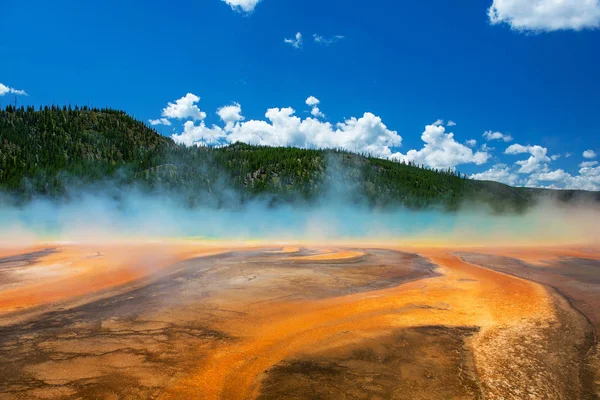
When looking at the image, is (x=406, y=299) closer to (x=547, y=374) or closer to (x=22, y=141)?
(x=547, y=374)

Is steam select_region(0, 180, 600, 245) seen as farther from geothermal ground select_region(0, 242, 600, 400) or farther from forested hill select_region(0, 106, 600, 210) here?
geothermal ground select_region(0, 242, 600, 400)

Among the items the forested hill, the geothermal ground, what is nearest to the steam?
the forested hill

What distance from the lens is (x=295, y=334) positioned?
6344 millimetres

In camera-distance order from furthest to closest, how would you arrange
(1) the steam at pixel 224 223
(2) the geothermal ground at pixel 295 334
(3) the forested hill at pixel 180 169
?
(3) the forested hill at pixel 180 169
(1) the steam at pixel 224 223
(2) the geothermal ground at pixel 295 334

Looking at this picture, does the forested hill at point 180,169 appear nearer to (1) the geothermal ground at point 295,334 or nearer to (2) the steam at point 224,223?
(2) the steam at point 224,223

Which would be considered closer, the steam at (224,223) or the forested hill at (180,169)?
the steam at (224,223)

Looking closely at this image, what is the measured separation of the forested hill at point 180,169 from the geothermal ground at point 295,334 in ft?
175

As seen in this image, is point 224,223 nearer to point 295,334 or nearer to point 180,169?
point 180,169

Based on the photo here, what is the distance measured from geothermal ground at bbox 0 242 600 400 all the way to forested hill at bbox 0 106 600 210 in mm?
53206

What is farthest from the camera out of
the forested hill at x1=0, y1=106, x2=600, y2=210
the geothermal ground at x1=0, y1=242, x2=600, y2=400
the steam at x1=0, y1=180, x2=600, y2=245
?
the forested hill at x1=0, y1=106, x2=600, y2=210

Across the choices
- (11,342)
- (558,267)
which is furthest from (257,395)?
(558,267)

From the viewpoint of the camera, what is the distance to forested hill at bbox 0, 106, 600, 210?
62.7m

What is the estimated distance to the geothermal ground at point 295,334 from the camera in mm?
4562

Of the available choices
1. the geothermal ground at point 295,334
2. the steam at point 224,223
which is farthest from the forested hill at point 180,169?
the geothermal ground at point 295,334
